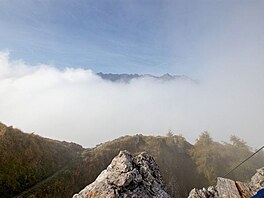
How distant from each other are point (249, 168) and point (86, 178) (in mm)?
65458

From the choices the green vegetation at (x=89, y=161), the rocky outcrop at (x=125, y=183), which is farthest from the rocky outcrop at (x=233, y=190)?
the green vegetation at (x=89, y=161)

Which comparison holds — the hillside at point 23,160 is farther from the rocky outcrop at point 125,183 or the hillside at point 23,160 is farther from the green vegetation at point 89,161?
the rocky outcrop at point 125,183

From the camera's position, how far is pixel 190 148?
4173 inches

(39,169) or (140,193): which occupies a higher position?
(39,169)

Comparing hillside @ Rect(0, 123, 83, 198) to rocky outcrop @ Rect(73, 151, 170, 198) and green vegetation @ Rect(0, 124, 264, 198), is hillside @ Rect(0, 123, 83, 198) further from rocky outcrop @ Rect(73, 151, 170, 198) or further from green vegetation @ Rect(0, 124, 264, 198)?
rocky outcrop @ Rect(73, 151, 170, 198)

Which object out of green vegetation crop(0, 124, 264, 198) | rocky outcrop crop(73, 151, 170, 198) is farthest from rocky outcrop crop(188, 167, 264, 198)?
green vegetation crop(0, 124, 264, 198)

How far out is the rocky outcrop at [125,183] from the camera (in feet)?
48.4

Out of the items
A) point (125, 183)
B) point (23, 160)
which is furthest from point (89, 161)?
point (125, 183)

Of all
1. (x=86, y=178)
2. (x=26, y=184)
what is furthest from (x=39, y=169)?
(x=86, y=178)

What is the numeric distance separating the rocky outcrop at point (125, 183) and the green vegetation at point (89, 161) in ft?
112

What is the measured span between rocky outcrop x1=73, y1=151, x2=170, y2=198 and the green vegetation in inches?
1348

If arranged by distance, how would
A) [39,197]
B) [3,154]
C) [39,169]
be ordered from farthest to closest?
[39,169]
[3,154]
[39,197]

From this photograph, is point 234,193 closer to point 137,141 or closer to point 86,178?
point 86,178

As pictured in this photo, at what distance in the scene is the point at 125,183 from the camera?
15.2 meters
